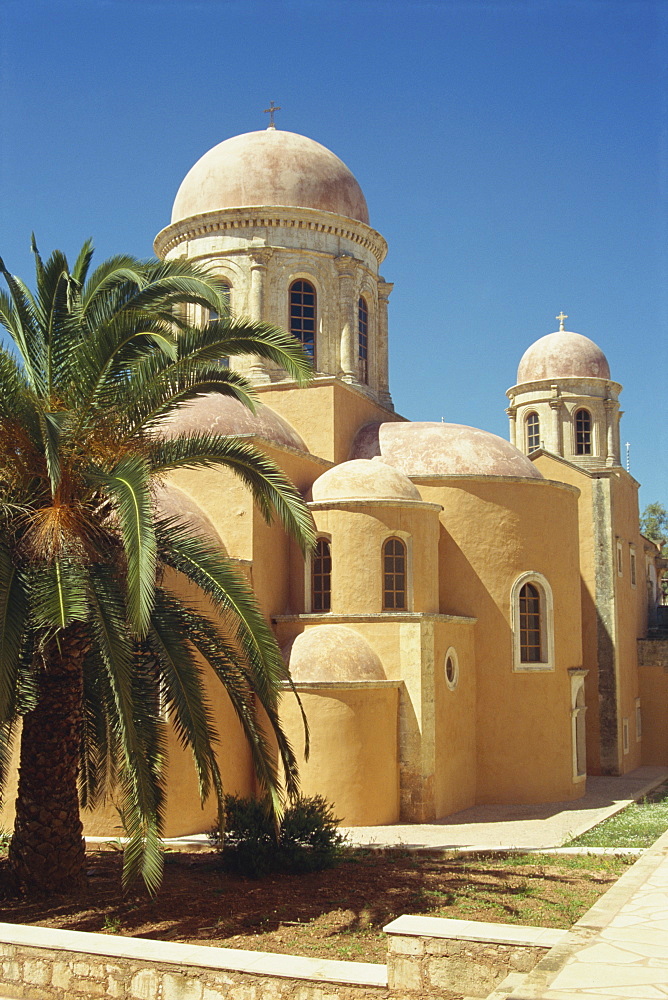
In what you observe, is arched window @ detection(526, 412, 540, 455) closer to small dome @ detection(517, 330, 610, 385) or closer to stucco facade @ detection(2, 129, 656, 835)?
small dome @ detection(517, 330, 610, 385)

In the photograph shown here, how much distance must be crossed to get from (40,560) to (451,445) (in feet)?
35.5

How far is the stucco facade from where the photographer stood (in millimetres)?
14828

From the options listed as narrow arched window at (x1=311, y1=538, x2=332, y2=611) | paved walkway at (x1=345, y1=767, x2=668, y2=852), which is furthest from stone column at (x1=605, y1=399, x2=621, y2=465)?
narrow arched window at (x1=311, y1=538, x2=332, y2=611)

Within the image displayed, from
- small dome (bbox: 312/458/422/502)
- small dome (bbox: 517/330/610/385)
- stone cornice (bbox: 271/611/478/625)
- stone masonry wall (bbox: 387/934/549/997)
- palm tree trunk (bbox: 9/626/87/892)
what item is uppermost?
small dome (bbox: 517/330/610/385)

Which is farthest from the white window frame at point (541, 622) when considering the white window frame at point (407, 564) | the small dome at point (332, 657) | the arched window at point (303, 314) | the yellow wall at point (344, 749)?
the arched window at point (303, 314)

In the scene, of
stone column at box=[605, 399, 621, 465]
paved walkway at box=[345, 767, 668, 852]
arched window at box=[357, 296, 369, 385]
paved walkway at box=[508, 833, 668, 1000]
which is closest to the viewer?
paved walkway at box=[508, 833, 668, 1000]

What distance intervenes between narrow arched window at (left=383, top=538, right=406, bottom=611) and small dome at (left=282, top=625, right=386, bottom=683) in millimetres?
906

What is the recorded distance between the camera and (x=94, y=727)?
32.6 ft

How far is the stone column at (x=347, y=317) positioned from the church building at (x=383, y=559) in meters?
0.04

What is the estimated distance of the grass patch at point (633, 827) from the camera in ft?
42.3

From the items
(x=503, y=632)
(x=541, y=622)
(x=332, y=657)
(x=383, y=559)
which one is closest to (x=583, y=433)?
(x=541, y=622)

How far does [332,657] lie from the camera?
1467cm

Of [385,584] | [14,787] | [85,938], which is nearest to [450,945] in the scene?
[85,938]

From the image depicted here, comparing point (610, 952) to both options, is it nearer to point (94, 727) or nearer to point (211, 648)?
point (211, 648)
